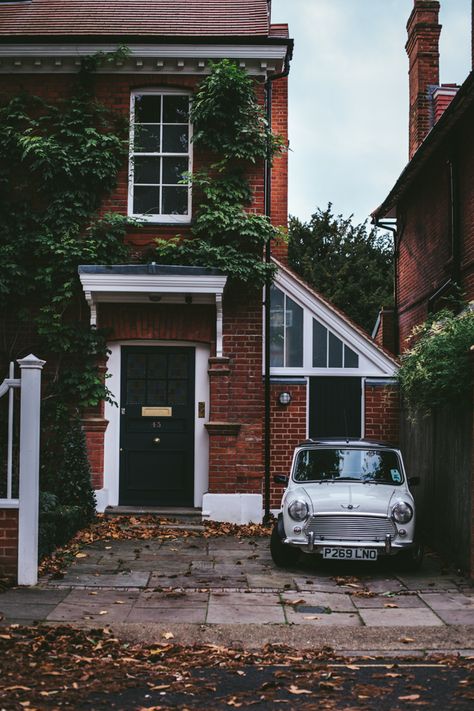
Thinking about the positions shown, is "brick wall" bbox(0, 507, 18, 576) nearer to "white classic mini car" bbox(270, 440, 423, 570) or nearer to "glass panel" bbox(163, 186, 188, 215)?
"white classic mini car" bbox(270, 440, 423, 570)

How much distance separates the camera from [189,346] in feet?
46.2

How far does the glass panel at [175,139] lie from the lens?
47.2 ft

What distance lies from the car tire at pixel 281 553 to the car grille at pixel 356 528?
0.51m

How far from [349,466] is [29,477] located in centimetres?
412

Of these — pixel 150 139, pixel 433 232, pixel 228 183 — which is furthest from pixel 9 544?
pixel 433 232

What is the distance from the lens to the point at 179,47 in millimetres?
13852

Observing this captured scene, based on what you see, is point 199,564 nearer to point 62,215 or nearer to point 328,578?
point 328,578

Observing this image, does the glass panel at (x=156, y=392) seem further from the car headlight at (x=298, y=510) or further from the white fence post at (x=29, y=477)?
the white fence post at (x=29, y=477)

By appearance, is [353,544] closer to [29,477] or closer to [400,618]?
[400,618]

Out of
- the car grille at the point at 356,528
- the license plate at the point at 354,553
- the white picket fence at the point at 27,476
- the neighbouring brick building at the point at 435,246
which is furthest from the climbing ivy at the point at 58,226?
the neighbouring brick building at the point at 435,246

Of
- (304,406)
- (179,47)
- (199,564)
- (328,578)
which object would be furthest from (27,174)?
(328,578)

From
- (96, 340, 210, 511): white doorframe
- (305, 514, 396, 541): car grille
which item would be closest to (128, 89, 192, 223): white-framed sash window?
(96, 340, 210, 511): white doorframe

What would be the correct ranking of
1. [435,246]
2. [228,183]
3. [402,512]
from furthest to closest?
[435,246] → [228,183] → [402,512]

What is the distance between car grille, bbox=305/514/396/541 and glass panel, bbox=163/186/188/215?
6.27 metres
